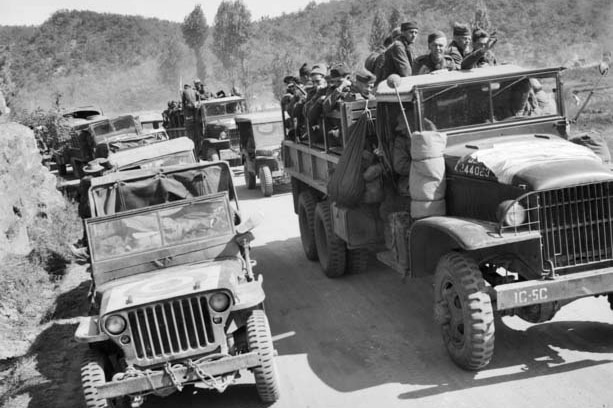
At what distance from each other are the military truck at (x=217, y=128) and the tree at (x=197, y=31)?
1348 inches

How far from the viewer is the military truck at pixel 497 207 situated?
17.6ft

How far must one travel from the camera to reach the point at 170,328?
5461 mm

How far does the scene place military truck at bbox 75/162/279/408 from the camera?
537 cm

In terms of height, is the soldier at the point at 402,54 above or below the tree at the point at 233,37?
below

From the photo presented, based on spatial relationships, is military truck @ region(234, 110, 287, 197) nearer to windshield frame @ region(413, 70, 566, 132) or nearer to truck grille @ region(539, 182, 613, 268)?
windshield frame @ region(413, 70, 566, 132)

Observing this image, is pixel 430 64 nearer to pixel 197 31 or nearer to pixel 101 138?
pixel 101 138

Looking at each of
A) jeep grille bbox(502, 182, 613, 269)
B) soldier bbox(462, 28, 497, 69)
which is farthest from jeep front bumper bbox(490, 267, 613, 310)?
soldier bbox(462, 28, 497, 69)

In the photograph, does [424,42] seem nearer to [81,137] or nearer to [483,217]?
[81,137]

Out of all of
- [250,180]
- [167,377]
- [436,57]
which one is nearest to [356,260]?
[436,57]

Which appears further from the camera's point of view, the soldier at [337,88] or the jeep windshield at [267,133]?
the jeep windshield at [267,133]

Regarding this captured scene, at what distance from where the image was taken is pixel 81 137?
21.6m

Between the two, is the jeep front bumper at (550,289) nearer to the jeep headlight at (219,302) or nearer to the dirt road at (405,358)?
the dirt road at (405,358)

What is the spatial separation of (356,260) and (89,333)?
164 inches

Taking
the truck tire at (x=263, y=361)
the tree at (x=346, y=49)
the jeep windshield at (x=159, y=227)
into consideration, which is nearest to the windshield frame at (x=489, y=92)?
the jeep windshield at (x=159, y=227)
